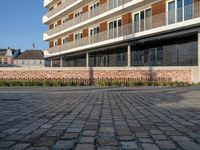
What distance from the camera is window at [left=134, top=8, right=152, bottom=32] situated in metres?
27.9

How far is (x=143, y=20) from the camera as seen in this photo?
2870cm

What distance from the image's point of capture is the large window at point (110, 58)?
3316 cm

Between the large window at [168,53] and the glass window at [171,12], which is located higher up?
the glass window at [171,12]

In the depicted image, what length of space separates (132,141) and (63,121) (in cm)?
220

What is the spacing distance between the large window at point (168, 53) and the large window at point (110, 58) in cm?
208

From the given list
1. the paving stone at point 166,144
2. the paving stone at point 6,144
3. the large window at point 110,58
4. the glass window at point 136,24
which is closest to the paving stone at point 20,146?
the paving stone at point 6,144

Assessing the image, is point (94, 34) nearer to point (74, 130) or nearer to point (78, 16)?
point (78, 16)

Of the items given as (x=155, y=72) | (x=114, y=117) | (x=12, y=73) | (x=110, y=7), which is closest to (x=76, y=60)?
(x=110, y=7)

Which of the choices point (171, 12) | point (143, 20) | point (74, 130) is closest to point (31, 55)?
point (143, 20)

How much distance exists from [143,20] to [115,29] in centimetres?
505

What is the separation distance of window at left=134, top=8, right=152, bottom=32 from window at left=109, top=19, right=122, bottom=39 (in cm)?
260

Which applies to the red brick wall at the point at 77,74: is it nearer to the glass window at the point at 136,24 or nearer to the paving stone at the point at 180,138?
the glass window at the point at 136,24

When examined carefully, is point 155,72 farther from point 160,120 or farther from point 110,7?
point 160,120

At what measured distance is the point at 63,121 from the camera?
625cm
